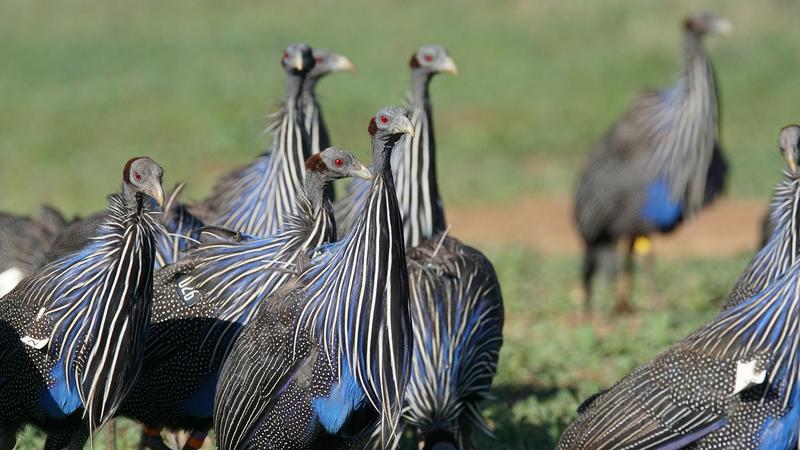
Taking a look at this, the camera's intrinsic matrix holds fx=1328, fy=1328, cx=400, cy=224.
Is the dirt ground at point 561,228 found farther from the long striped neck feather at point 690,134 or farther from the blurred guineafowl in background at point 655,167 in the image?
the long striped neck feather at point 690,134

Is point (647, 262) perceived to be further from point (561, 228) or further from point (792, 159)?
point (792, 159)

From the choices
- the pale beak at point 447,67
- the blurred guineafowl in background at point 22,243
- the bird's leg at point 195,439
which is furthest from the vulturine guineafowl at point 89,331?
the pale beak at point 447,67

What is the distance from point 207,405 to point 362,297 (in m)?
1.01

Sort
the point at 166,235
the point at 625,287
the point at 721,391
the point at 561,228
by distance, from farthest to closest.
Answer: the point at 561,228 → the point at 625,287 → the point at 166,235 → the point at 721,391

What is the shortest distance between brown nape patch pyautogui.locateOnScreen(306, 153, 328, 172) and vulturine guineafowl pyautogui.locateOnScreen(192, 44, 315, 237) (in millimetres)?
971

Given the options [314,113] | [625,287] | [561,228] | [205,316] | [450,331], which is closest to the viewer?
[205,316]

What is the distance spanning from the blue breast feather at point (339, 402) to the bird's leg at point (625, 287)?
17.4ft

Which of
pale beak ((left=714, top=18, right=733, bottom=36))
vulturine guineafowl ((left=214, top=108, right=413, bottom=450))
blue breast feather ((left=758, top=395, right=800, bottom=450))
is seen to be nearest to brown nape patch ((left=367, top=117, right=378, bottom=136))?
vulturine guineafowl ((left=214, top=108, right=413, bottom=450))

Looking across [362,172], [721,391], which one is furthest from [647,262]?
[362,172]

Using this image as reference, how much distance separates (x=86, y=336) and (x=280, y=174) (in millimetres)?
1575

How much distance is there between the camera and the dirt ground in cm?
1239

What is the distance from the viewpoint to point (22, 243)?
20.9 ft

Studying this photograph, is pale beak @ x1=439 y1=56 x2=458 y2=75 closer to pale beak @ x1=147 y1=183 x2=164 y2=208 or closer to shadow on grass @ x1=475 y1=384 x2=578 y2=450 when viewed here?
shadow on grass @ x1=475 y1=384 x2=578 y2=450

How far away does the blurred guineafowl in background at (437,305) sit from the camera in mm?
5359
